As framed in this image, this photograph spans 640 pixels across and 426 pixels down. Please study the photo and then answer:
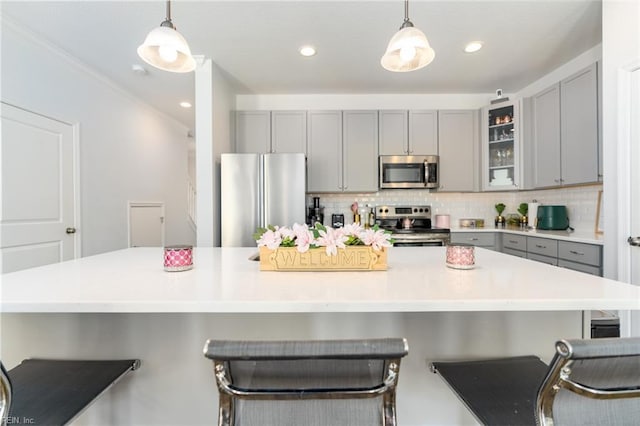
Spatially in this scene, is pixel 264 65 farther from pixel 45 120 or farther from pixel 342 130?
pixel 45 120

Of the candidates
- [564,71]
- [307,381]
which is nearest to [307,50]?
[564,71]

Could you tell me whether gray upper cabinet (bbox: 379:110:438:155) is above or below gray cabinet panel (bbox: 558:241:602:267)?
above

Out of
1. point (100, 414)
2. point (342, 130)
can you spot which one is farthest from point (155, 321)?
point (342, 130)

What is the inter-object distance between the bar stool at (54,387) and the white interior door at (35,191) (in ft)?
6.45

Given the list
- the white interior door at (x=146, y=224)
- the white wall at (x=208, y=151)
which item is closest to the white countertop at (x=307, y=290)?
the white wall at (x=208, y=151)

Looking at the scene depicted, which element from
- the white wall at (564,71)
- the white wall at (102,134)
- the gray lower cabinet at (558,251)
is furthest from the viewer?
the white wall at (564,71)

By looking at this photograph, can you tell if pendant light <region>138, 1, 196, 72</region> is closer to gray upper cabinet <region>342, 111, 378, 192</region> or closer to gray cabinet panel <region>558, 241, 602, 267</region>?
gray upper cabinet <region>342, 111, 378, 192</region>

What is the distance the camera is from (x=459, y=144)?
3645mm

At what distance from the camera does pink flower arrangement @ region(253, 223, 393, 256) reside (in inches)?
45.4

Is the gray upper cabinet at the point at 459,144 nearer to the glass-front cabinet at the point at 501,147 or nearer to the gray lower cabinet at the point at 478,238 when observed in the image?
the glass-front cabinet at the point at 501,147

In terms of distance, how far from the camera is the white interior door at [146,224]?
394 cm

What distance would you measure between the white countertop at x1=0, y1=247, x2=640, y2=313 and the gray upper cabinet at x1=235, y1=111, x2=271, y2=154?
2490mm

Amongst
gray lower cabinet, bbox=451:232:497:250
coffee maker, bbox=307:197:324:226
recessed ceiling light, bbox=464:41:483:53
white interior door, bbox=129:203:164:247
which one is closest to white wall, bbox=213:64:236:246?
coffee maker, bbox=307:197:324:226

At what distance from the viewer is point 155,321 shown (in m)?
1.12
